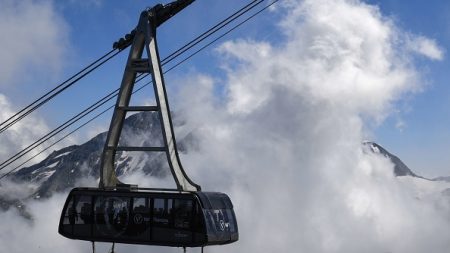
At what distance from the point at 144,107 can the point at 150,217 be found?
6576 millimetres

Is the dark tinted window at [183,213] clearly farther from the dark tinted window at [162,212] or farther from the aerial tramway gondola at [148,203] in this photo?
the dark tinted window at [162,212]

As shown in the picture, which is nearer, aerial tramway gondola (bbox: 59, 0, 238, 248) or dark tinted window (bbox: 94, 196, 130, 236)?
aerial tramway gondola (bbox: 59, 0, 238, 248)

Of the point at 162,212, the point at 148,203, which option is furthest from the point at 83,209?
the point at 162,212

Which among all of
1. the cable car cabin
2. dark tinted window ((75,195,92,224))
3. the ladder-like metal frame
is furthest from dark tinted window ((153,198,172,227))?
dark tinted window ((75,195,92,224))

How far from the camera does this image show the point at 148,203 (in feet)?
119

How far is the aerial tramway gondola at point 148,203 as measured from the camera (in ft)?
117

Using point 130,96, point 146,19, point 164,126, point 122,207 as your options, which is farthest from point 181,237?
point 146,19

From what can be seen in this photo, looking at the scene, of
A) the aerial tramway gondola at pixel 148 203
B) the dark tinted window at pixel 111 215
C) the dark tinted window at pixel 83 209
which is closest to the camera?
the aerial tramway gondola at pixel 148 203

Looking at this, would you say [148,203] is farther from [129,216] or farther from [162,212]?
[129,216]

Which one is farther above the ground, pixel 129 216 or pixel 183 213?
pixel 183 213

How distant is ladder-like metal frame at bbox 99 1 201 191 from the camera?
122 ft

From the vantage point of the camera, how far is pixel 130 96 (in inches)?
1547

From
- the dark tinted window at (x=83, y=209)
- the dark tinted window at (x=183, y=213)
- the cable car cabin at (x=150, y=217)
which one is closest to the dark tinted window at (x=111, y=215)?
the cable car cabin at (x=150, y=217)

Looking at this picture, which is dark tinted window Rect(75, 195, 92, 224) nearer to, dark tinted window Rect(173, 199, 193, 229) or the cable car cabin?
the cable car cabin
